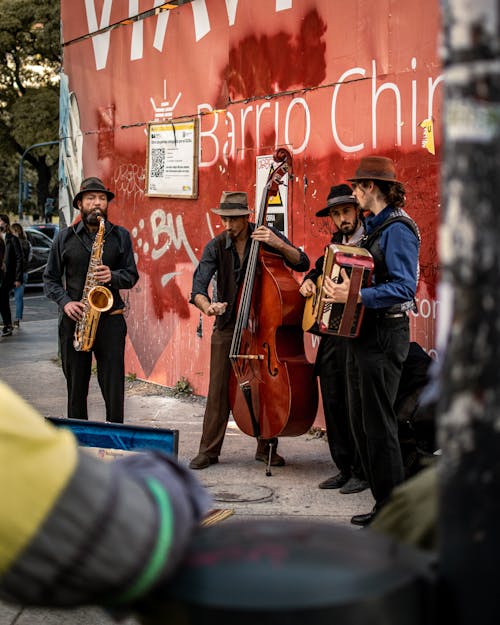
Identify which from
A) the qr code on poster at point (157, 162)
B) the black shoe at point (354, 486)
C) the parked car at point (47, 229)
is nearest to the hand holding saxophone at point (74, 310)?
the black shoe at point (354, 486)

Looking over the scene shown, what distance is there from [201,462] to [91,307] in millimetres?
1359

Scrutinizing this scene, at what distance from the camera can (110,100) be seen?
11000 millimetres

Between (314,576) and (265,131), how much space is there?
7.38 m

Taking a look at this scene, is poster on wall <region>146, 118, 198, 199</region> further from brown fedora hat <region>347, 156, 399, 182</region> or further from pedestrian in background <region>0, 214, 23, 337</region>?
pedestrian in background <region>0, 214, 23, 337</region>

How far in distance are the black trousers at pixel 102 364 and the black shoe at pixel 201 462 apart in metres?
0.61

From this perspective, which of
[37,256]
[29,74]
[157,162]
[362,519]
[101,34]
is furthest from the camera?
[29,74]

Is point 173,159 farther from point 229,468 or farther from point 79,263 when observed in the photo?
point 229,468

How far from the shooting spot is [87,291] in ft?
22.4

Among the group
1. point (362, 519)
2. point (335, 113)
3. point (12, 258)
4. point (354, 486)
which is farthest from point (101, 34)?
point (362, 519)

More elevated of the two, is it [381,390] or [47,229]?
[47,229]

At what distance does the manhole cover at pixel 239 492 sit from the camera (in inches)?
246

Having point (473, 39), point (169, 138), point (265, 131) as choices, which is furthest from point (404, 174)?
point (473, 39)

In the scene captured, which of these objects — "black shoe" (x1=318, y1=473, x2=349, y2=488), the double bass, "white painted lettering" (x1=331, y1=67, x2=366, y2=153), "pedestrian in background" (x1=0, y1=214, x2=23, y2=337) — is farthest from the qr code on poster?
"pedestrian in background" (x1=0, y1=214, x2=23, y2=337)

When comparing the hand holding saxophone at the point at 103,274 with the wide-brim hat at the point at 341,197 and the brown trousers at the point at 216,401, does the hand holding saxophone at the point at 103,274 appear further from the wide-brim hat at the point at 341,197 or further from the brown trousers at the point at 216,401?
the wide-brim hat at the point at 341,197
